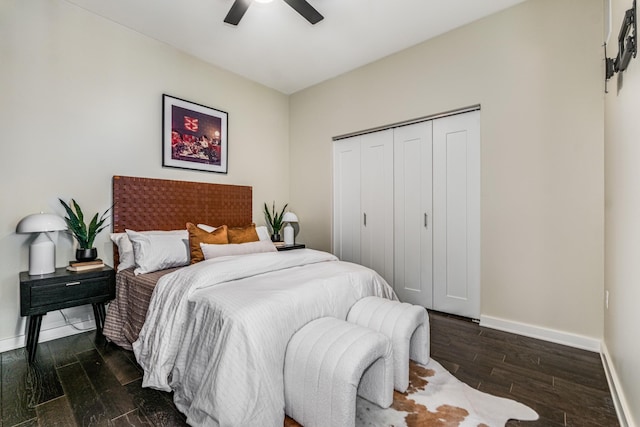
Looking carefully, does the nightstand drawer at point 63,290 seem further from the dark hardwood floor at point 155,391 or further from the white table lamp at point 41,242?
the dark hardwood floor at point 155,391

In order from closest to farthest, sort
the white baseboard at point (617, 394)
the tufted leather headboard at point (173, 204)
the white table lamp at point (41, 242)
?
the white baseboard at point (617, 394) < the white table lamp at point (41, 242) < the tufted leather headboard at point (173, 204)

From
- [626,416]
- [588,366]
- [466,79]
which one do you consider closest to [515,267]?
[588,366]

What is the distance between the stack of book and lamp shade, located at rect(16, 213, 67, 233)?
0.35 meters

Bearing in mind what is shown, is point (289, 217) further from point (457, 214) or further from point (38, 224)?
point (38, 224)

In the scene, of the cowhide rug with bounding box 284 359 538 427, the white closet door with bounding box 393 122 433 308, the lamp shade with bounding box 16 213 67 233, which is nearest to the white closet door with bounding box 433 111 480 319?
the white closet door with bounding box 393 122 433 308

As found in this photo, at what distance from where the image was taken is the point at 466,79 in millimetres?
2945

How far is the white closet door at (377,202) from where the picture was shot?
3576 mm

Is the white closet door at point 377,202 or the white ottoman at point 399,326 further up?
the white closet door at point 377,202

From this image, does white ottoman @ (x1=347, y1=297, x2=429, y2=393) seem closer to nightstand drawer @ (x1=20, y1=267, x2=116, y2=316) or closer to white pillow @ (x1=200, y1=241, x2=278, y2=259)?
white pillow @ (x1=200, y1=241, x2=278, y2=259)

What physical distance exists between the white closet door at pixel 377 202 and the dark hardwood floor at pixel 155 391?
1254 mm

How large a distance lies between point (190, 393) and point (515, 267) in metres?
2.76

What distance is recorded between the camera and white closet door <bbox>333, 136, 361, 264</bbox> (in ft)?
12.8

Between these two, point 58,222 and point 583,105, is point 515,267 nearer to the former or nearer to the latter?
point 583,105

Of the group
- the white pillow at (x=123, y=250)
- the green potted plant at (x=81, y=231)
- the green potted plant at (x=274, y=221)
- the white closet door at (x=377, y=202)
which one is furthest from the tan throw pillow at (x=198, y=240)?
the white closet door at (x=377, y=202)
